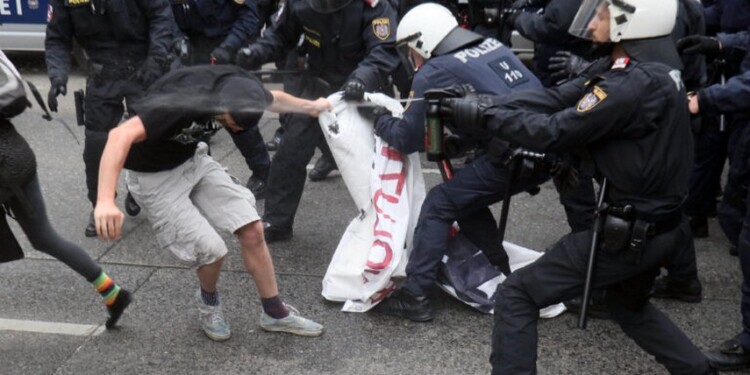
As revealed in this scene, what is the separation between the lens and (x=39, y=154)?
732cm

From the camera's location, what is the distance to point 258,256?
4320 millimetres

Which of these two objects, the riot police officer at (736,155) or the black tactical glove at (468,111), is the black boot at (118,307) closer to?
the black tactical glove at (468,111)

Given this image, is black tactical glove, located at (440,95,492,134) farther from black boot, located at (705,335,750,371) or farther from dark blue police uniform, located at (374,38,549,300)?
black boot, located at (705,335,750,371)

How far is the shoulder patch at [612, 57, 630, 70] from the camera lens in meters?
3.34

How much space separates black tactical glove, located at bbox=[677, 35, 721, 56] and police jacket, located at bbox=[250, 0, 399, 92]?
165 cm

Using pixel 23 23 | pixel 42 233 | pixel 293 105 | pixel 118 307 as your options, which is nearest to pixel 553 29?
pixel 293 105

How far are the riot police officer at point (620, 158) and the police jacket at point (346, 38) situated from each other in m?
1.94

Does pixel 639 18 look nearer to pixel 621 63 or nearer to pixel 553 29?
pixel 621 63

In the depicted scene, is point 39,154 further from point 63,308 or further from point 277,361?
point 277,361

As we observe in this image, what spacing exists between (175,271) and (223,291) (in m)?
0.39

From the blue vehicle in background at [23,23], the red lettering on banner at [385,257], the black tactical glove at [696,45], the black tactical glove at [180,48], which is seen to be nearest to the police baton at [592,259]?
the red lettering on banner at [385,257]

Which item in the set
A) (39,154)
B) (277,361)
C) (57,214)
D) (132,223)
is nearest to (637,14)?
(277,361)

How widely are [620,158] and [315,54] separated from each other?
9.19 feet

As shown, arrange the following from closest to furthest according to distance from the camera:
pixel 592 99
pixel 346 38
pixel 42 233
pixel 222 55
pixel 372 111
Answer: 1. pixel 592 99
2. pixel 42 233
3. pixel 372 111
4. pixel 346 38
5. pixel 222 55
